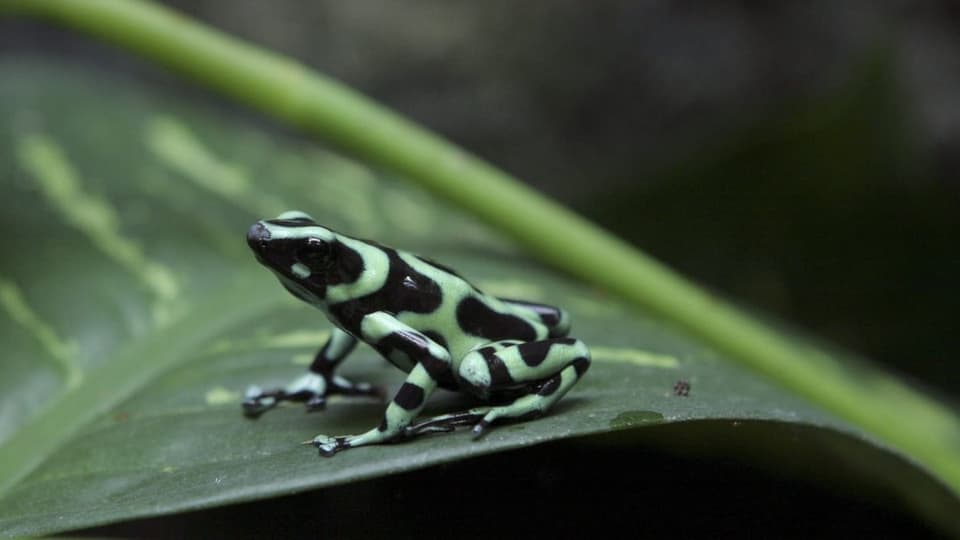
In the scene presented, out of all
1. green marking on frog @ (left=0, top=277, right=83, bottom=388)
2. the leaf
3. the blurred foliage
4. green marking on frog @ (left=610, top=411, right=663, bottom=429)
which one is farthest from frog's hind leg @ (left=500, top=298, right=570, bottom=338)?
the blurred foliage

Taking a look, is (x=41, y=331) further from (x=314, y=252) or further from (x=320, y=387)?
(x=314, y=252)

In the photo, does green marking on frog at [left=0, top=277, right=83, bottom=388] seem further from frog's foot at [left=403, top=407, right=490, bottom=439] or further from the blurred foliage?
the blurred foliage

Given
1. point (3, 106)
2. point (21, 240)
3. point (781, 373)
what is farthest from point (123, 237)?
point (781, 373)

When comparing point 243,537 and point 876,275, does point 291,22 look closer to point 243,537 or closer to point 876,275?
point 876,275

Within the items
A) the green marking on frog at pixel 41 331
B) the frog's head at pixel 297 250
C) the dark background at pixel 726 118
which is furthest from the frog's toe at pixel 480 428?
the green marking on frog at pixel 41 331

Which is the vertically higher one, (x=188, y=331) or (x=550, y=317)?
(x=550, y=317)

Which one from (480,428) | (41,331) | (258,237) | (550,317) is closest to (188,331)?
(41,331)
